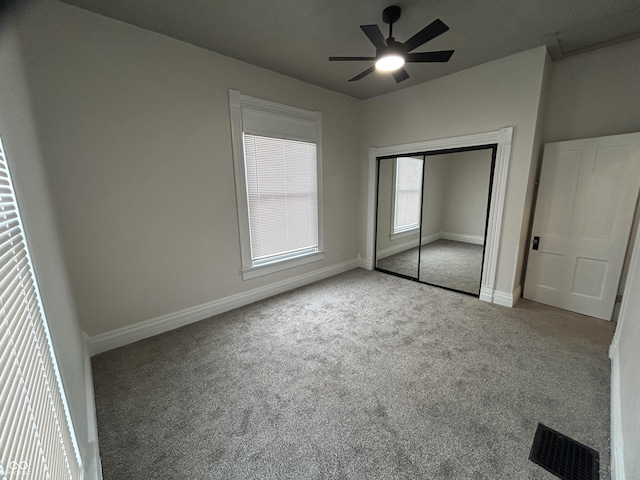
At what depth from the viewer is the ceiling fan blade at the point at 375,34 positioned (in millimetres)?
1758

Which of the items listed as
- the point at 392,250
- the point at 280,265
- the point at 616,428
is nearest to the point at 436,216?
the point at 392,250

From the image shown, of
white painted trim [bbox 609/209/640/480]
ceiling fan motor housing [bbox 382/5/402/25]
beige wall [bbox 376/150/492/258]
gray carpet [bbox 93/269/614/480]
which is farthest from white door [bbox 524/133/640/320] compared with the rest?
ceiling fan motor housing [bbox 382/5/402/25]

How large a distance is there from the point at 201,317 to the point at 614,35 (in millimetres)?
4908

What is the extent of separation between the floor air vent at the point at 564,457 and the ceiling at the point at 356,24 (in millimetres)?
3008

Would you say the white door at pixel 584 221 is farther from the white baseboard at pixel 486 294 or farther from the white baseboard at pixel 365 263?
the white baseboard at pixel 365 263

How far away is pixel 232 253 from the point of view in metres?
3.01

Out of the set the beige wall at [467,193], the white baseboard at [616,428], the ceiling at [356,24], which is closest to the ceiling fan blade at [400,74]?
the ceiling at [356,24]

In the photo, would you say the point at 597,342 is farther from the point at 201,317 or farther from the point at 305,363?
the point at 201,317

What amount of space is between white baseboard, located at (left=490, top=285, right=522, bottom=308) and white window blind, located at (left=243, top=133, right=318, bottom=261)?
96.7 inches

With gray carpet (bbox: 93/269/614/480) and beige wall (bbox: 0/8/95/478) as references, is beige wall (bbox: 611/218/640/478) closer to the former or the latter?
gray carpet (bbox: 93/269/614/480)

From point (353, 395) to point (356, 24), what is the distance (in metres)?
2.99

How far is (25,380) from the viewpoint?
27.8 inches

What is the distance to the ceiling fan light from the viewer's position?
205 centimetres

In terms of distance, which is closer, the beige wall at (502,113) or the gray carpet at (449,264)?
the beige wall at (502,113)
